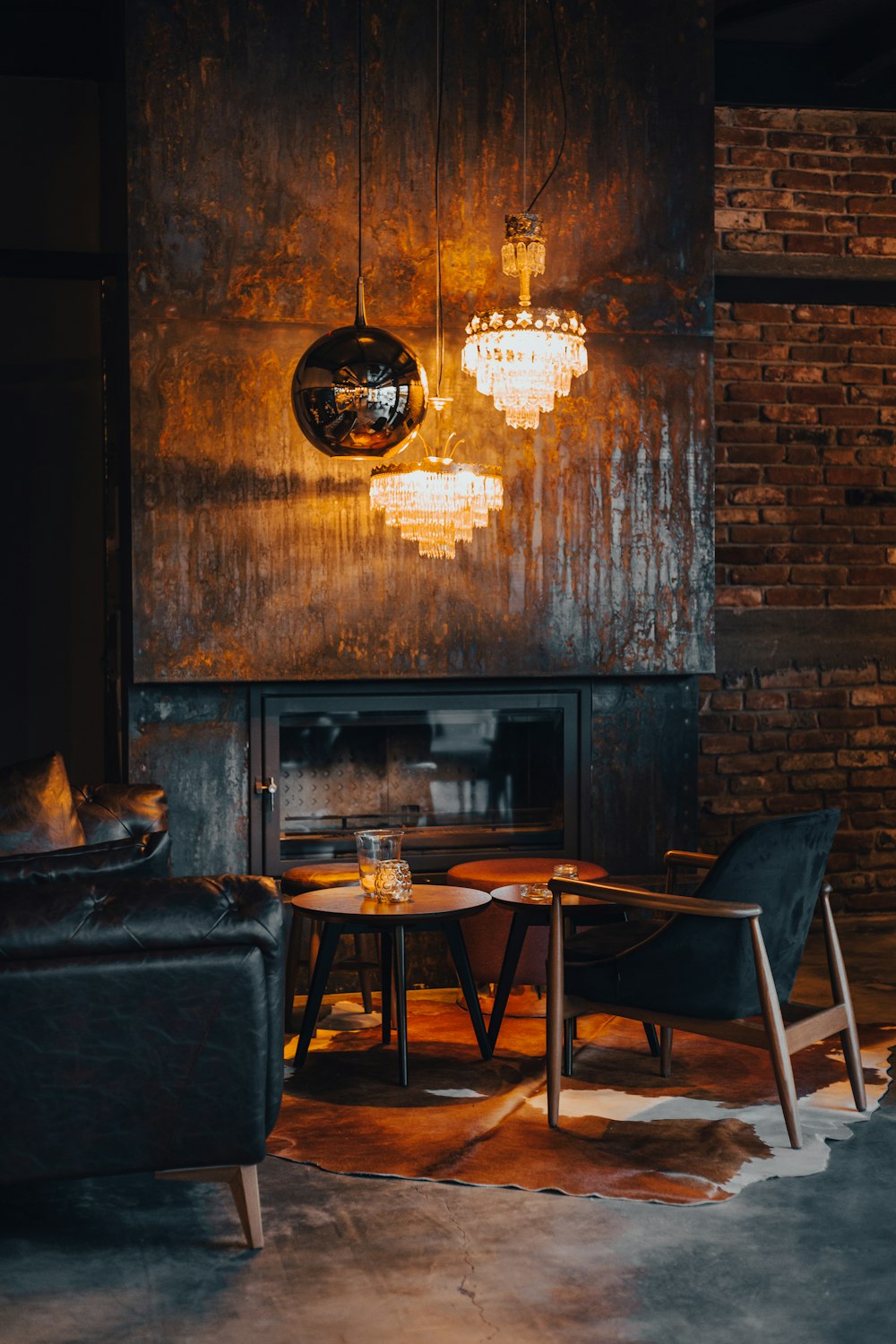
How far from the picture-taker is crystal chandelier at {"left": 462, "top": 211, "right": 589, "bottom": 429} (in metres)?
4.24

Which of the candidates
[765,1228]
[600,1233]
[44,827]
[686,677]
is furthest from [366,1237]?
[686,677]

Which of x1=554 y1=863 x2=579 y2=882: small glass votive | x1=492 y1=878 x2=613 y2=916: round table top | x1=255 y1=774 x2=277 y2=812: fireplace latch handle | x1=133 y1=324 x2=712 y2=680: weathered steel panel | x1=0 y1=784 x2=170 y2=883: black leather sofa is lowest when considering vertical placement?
x1=492 y1=878 x2=613 y2=916: round table top

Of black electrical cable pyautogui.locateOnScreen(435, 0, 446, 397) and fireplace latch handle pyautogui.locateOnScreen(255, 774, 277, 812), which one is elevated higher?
black electrical cable pyautogui.locateOnScreen(435, 0, 446, 397)

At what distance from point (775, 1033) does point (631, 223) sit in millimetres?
3234

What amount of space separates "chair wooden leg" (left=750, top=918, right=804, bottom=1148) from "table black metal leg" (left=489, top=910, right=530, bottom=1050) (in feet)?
3.17

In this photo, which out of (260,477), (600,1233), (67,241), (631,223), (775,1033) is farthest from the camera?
(67,241)

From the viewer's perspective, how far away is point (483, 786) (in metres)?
5.56

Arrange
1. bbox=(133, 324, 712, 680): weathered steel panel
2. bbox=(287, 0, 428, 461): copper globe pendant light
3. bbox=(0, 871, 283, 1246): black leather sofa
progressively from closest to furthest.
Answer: bbox=(0, 871, 283, 1246): black leather sofa
bbox=(287, 0, 428, 461): copper globe pendant light
bbox=(133, 324, 712, 680): weathered steel panel

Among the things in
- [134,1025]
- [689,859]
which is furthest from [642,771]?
[134,1025]

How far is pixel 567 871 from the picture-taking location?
4484 mm

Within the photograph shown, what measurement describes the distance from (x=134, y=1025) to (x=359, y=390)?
7.91 feet

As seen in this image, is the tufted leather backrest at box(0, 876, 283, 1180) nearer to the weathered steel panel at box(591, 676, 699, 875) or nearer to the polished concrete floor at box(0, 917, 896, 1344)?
the polished concrete floor at box(0, 917, 896, 1344)

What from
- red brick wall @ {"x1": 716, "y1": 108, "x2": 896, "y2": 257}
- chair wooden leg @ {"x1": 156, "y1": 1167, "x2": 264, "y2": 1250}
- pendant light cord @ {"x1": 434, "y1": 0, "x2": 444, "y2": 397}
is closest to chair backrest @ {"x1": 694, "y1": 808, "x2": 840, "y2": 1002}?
chair wooden leg @ {"x1": 156, "y1": 1167, "x2": 264, "y2": 1250}

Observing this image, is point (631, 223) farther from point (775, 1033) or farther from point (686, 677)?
point (775, 1033)
